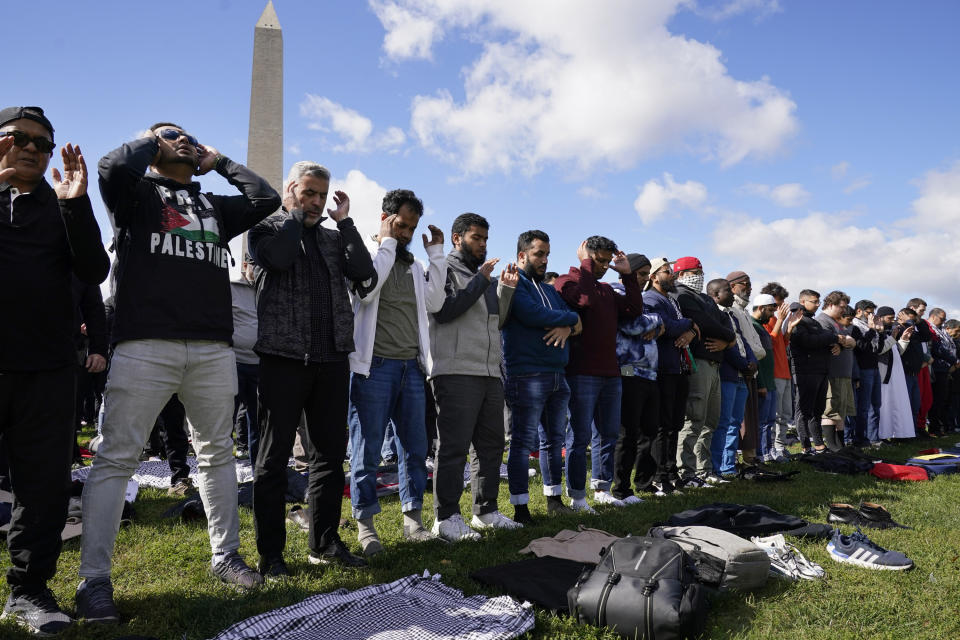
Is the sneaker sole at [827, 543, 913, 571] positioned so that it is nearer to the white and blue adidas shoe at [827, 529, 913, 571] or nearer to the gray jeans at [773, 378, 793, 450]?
the white and blue adidas shoe at [827, 529, 913, 571]

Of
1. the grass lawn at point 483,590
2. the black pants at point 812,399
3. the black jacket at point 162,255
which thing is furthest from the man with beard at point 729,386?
the black jacket at point 162,255

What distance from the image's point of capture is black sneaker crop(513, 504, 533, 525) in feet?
16.9

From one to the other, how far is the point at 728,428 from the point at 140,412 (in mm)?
6711

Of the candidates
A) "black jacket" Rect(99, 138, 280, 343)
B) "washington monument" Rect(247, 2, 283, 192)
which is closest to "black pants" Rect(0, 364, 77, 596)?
"black jacket" Rect(99, 138, 280, 343)

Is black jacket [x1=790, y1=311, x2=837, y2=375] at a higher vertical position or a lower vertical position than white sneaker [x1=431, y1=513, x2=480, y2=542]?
higher

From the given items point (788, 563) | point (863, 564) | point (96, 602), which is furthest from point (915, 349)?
point (96, 602)

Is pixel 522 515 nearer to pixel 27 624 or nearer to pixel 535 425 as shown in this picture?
pixel 535 425

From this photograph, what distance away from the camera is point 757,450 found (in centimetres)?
894

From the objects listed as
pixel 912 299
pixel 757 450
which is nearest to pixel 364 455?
pixel 757 450

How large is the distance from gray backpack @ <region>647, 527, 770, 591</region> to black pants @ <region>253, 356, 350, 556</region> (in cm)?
204

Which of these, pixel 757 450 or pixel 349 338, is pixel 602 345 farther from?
pixel 757 450

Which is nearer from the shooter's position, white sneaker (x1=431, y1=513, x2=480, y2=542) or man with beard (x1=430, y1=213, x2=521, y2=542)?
white sneaker (x1=431, y1=513, x2=480, y2=542)

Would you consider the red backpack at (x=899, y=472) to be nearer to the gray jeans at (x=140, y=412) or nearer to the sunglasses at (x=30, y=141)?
the gray jeans at (x=140, y=412)

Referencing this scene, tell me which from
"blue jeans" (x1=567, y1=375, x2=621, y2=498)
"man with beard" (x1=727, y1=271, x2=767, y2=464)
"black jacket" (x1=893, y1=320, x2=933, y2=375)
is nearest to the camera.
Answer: "blue jeans" (x1=567, y1=375, x2=621, y2=498)
